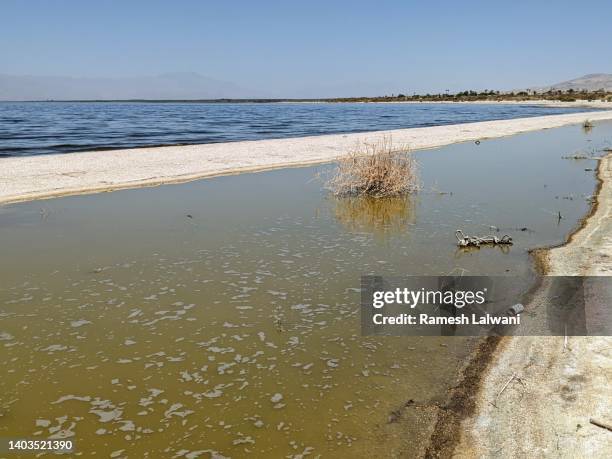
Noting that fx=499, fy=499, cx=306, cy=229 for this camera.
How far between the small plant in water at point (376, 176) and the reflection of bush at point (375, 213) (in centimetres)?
29

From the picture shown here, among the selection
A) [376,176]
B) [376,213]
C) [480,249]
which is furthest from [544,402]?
[376,176]

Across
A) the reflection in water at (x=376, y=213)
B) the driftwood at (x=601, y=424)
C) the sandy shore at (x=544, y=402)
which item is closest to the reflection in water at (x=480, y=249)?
the reflection in water at (x=376, y=213)

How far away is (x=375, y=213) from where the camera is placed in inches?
440

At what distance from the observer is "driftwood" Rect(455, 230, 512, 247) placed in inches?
327

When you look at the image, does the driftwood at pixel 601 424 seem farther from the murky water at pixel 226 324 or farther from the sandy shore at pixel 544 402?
the murky water at pixel 226 324

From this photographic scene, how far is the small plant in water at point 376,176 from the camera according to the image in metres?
13.0

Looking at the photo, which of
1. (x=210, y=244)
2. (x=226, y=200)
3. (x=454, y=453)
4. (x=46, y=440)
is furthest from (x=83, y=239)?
(x=454, y=453)

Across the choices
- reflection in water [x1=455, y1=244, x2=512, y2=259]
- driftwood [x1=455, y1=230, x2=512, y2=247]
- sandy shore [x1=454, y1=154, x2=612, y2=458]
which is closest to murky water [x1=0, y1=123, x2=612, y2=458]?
reflection in water [x1=455, y1=244, x2=512, y2=259]

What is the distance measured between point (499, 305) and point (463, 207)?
5.65 meters

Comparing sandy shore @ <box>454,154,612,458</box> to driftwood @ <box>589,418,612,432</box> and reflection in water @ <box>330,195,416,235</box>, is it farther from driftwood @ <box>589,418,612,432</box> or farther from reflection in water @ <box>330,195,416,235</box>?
reflection in water @ <box>330,195,416,235</box>

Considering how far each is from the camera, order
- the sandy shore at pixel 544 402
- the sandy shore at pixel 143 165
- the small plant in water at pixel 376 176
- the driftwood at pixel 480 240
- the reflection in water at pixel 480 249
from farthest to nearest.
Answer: the sandy shore at pixel 143 165 → the small plant in water at pixel 376 176 → the driftwood at pixel 480 240 → the reflection in water at pixel 480 249 → the sandy shore at pixel 544 402

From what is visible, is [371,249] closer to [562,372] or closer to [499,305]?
[499,305]

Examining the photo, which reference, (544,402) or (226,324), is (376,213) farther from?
(544,402)

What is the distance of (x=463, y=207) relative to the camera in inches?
450
